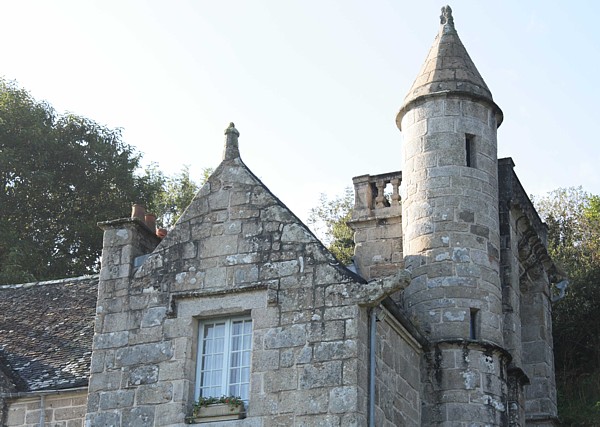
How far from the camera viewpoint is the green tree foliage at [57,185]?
1222 inches

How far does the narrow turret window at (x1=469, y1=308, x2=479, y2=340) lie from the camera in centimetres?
1546

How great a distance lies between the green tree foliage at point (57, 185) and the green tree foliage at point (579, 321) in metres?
13.3

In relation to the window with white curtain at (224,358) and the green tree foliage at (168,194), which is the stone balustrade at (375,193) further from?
the green tree foliage at (168,194)

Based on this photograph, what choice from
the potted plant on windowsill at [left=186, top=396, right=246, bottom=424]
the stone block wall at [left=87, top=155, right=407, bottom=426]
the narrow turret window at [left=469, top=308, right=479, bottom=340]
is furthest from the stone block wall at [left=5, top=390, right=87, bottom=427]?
the narrow turret window at [left=469, top=308, right=479, bottom=340]

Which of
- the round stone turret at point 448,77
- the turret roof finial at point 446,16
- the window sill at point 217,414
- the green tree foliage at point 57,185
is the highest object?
the green tree foliage at point 57,185

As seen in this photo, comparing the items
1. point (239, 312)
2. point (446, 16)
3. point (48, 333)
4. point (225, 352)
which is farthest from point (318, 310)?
point (446, 16)

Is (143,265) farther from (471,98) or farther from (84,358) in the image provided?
(471,98)

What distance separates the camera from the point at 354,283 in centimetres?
1319

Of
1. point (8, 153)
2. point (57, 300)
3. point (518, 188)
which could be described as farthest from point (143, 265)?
point (8, 153)

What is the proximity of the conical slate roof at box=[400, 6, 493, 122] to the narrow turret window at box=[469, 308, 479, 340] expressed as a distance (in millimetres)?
3585

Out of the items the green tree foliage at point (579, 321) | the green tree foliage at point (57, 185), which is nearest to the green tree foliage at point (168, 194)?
the green tree foliage at point (57, 185)

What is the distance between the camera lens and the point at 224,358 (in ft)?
44.4

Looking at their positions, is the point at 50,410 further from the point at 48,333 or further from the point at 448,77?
the point at 448,77

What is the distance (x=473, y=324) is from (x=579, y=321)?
43.9 ft
